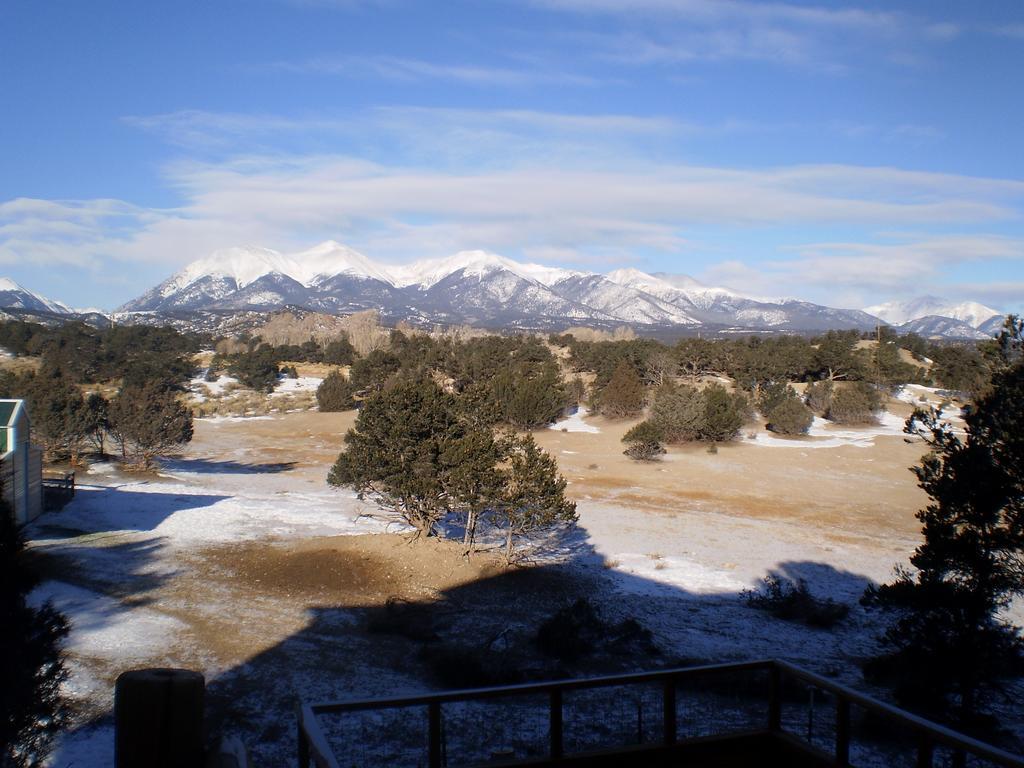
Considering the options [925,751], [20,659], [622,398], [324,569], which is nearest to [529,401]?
[622,398]

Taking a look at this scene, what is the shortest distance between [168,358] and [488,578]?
47186 millimetres

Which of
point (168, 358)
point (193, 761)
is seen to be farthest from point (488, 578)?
point (168, 358)

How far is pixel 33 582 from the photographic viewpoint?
518cm

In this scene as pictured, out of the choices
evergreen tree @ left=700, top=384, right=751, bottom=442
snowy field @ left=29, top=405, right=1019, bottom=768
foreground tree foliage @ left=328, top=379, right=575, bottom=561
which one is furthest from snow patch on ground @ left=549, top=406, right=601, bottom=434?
foreground tree foliage @ left=328, top=379, right=575, bottom=561

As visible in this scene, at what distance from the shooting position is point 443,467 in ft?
53.3

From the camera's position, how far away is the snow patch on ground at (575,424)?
3962cm

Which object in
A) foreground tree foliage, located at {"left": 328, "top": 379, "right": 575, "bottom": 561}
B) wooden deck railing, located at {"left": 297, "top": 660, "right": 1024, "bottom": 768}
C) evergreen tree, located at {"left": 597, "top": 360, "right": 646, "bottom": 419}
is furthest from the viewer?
evergreen tree, located at {"left": 597, "top": 360, "right": 646, "bottom": 419}

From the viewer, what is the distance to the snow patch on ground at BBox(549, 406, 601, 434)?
3962 cm

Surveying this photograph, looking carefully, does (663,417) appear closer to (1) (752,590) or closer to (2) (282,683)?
(1) (752,590)

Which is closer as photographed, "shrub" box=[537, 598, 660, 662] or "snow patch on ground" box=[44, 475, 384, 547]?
"shrub" box=[537, 598, 660, 662]

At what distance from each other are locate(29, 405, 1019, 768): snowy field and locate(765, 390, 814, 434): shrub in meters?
6.83

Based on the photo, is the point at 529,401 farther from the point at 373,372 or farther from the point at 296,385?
the point at 296,385

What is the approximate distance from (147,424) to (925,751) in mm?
26849

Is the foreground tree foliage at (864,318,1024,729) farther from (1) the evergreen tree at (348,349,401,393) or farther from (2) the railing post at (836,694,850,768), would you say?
(1) the evergreen tree at (348,349,401,393)
